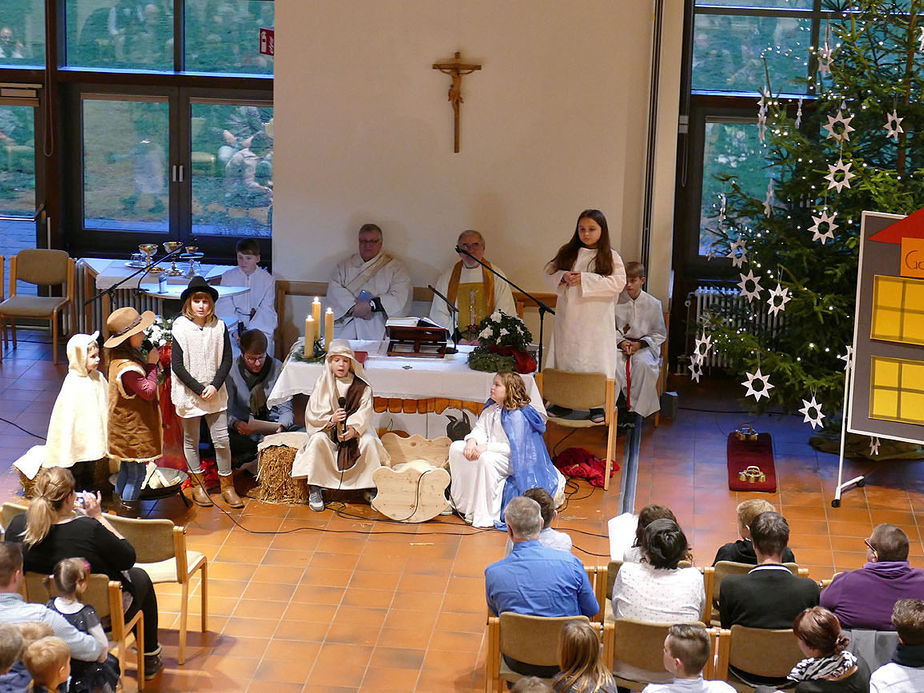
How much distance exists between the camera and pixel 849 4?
868cm

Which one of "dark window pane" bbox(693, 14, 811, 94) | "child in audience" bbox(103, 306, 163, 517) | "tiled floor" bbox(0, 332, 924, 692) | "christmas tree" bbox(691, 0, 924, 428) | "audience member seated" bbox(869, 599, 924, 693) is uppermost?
"dark window pane" bbox(693, 14, 811, 94)

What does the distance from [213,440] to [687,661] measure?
4193mm

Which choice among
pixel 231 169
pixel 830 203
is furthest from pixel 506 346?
pixel 231 169

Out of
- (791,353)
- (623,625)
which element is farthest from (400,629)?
(791,353)

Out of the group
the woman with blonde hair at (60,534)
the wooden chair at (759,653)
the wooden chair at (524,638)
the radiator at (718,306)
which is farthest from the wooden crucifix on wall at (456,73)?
the wooden chair at (759,653)

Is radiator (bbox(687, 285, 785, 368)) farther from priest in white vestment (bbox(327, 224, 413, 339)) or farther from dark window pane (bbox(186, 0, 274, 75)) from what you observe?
dark window pane (bbox(186, 0, 274, 75))

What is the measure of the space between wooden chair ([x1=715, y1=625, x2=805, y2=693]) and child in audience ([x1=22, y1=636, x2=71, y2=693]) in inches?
97.1

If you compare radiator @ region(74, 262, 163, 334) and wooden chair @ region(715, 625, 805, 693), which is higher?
radiator @ region(74, 262, 163, 334)

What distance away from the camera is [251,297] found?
410 inches

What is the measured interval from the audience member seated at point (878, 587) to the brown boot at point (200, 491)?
403cm

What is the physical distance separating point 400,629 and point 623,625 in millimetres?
1719

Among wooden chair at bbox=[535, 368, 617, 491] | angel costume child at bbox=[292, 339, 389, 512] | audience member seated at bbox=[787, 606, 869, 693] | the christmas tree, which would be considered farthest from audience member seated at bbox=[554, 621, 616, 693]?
the christmas tree

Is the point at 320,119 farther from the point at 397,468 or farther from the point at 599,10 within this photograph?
the point at 397,468

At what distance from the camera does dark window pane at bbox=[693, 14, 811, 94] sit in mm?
10828
